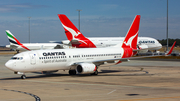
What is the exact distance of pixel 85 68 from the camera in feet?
108

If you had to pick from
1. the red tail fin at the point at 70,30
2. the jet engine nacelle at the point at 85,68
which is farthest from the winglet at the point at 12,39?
the jet engine nacelle at the point at 85,68

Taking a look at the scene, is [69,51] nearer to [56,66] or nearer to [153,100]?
[56,66]

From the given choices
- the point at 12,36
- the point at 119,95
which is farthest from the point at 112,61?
the point at 12,36

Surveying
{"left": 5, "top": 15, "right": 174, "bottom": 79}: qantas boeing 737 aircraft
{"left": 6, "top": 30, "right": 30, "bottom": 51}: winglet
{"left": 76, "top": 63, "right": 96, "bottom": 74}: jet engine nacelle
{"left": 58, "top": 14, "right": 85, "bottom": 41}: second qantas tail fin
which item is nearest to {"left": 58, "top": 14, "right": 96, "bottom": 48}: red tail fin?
{"left": 58, "top": 14, "right": 85, "bottom": 41}: second qantas tail fin

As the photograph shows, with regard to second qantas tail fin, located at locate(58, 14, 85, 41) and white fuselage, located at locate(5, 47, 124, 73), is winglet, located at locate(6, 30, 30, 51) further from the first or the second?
white fuselage, located at locate(5, 47, 124, 73)

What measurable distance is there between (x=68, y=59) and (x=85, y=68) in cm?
260

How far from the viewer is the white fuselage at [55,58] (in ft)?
99.5

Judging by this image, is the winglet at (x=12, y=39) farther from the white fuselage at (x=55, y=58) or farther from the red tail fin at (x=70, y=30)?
the white fuselage at (x=55, y=58)

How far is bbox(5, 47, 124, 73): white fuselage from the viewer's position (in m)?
30.3

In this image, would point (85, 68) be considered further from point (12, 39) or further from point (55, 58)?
point (12, 39)

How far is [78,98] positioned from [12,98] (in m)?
4.53

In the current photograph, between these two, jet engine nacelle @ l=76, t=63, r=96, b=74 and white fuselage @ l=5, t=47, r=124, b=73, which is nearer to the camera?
white fuselage @ l=5, t=47, r=124, b=73

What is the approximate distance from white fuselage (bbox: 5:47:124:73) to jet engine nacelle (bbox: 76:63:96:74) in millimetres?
1347

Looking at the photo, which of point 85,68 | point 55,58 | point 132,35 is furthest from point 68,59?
point 132,35
